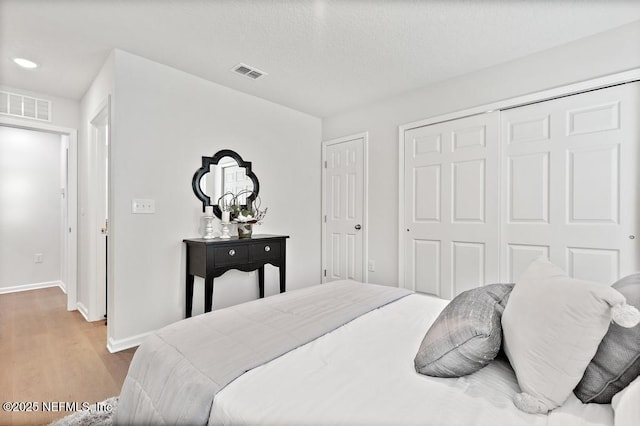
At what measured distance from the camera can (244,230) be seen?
3.12 metres

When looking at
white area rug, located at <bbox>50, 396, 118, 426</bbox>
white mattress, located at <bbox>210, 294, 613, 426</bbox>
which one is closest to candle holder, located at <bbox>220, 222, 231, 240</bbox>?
white area rug, located at <bbox>50, 396, 118, 426</bbox>

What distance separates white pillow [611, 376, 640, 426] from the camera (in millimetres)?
689

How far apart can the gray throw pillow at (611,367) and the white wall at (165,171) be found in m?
2.85

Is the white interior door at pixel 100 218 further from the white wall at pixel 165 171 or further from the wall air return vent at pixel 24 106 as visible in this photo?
the white wall at pixel 165 171

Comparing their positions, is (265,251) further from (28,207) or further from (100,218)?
(28,207)

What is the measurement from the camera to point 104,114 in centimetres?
288

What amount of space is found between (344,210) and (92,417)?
119 inches

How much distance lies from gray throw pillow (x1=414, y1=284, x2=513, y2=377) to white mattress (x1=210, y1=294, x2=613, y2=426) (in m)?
0.04

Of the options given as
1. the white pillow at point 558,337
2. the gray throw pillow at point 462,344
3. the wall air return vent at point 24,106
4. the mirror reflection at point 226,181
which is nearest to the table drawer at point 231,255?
the mirror reflection at point 226,181

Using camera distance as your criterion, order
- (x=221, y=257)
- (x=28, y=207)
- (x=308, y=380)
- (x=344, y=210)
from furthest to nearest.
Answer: (x=28, y=207), (x=344, y=210), (x=221, y=257), (x=308, y=380)

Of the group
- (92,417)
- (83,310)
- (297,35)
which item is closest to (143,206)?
(92,417)

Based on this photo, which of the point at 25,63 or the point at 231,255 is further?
the point at 231,255

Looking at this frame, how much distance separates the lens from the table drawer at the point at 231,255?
2701mm

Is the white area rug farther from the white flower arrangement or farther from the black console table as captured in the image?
the white flower arrangement
